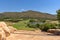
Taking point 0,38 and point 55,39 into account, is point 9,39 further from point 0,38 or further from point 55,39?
point 55,39

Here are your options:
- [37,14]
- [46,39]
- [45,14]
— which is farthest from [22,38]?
[45,14]

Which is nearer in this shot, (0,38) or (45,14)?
(0,38)

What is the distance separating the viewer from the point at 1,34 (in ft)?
37.7

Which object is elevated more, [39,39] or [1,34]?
[1,34]

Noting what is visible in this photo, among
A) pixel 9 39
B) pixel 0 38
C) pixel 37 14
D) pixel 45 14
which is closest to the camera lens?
pixel 0 38

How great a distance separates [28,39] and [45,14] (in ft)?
393

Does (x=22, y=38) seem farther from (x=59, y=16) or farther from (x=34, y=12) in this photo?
(x=34, y=12)

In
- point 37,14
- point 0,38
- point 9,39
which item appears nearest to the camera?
point 0,38

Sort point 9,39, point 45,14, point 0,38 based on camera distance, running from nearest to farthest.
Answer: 1. point 0,38
2. point 9,39
3. point 45,14

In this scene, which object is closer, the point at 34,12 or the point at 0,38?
the point at 0,38

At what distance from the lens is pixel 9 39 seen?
13820mm

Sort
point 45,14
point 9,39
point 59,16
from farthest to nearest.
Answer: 1. point 45,14
2. point 59,16
3. point 9,39

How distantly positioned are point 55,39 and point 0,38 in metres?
5.04

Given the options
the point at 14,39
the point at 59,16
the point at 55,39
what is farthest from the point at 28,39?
the point at 59,16
